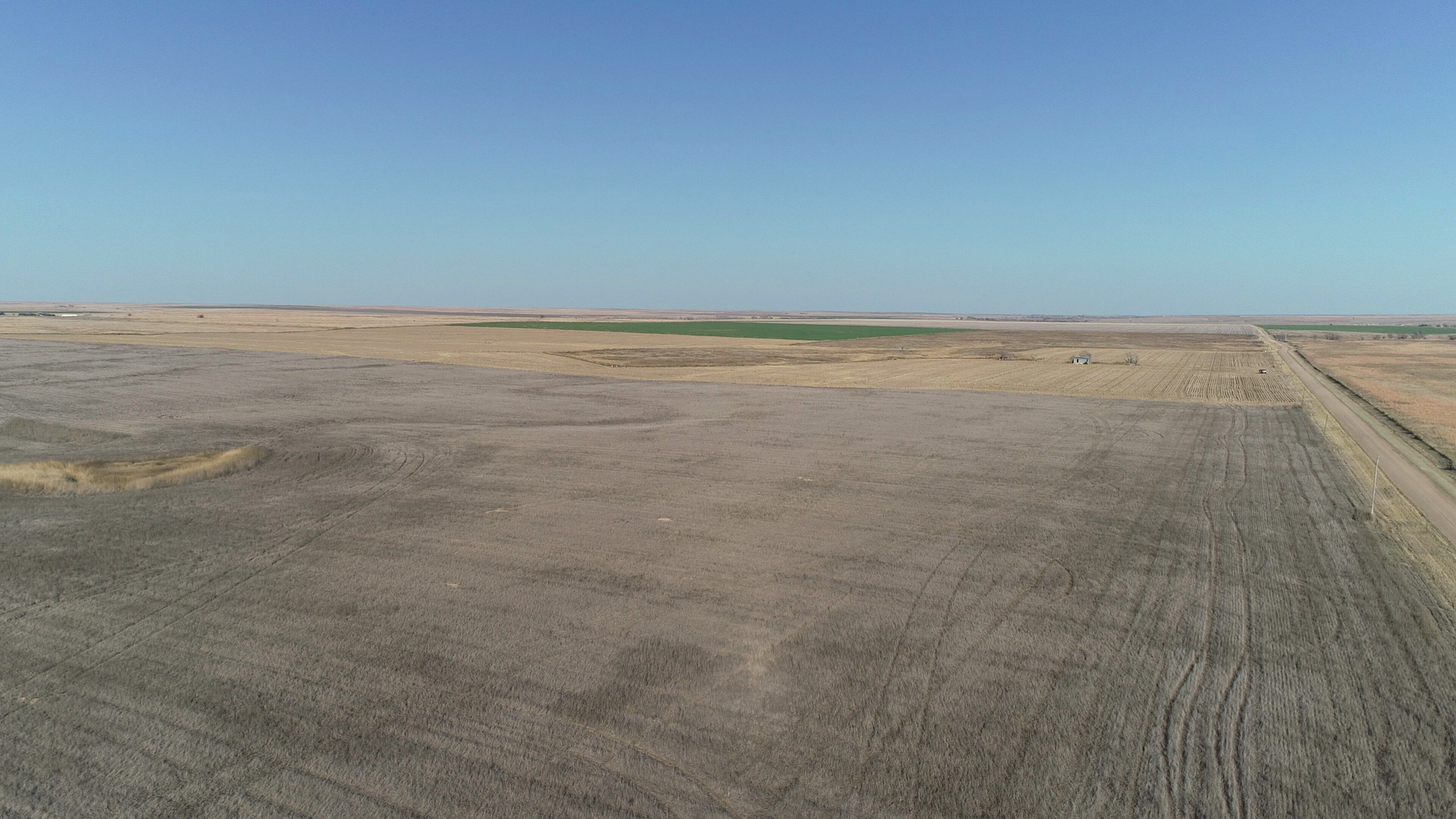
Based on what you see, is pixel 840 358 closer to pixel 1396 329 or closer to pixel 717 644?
pixel 717 644

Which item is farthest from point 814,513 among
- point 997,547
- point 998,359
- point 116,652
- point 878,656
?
point 998,359

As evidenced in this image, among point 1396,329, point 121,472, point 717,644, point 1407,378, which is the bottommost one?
point 717,644

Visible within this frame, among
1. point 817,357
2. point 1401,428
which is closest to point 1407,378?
point 1401,428

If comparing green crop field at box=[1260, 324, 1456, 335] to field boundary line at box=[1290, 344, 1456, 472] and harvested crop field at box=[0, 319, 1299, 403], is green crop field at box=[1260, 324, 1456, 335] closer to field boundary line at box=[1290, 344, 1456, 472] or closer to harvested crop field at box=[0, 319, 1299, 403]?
harvested crop field at box=[0, 319, 1299, 403]

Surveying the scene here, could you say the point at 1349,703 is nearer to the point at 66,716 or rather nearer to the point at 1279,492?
the point at 1279,492

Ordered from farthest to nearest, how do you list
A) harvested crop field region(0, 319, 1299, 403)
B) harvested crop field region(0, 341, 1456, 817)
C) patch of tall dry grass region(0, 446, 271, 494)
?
harvested crop field region(0, 319, 1299, 403) < patch of tall dry grass region(0, 446, 271, 494) < harvested crop field region(0, 341, 1456, 817)

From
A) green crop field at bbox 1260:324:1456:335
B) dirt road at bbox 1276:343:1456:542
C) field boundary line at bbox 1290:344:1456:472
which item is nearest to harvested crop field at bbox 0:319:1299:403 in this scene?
field boundary line at bbox 1290:344:1456:472
